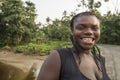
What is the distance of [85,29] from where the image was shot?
1.63 meters

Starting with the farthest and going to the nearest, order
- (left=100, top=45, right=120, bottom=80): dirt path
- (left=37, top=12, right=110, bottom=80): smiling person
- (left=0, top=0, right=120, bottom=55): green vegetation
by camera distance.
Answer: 1. (left=0, top=0, right=120, bottom=55): green vegetation
2. (left=100, top=45, right=120, bottom=80): dirt path
3. (left=37, top=12, right=110, bottom=80): smiling person

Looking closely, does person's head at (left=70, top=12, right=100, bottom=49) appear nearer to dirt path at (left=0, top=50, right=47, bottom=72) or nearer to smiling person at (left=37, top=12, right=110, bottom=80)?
smiling person at (left=37, top=12, right=110, bottom=80)

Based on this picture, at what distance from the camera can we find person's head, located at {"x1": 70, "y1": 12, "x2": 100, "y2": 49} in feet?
5.32

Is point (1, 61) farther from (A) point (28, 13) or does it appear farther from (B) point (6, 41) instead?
(A) point (28, 13)

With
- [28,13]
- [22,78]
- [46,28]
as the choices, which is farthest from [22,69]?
[46,28]

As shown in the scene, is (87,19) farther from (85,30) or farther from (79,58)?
(79,58)

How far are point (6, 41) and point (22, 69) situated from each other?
27.9 ft

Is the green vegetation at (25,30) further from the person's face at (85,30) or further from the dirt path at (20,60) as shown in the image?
the person's face at (85,30)

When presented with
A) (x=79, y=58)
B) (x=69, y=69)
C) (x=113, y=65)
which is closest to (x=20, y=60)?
(x=113, y=65)

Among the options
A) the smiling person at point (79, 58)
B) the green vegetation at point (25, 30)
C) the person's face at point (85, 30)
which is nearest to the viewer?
the smiling person at point (79, 58)

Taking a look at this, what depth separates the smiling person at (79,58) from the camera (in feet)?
4.84

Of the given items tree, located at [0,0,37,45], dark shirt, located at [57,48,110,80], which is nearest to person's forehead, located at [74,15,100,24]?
dark shirt, located at [57,48,110,80]

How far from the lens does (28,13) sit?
22422 millimetres

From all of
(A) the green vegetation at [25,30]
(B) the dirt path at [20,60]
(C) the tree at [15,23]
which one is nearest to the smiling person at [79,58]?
(B) the dirt path at [20,60]
